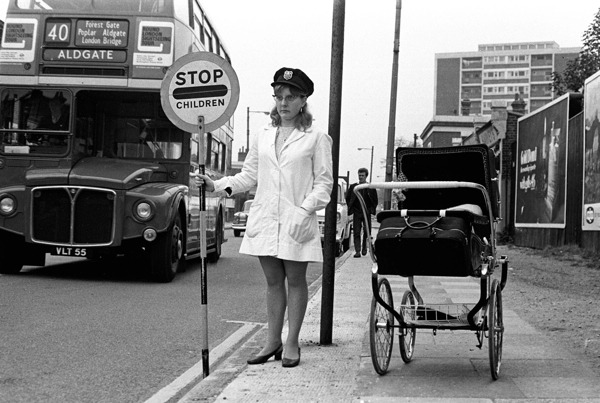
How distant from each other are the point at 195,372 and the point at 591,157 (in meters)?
14.8

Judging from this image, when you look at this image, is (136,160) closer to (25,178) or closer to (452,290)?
(25,178)

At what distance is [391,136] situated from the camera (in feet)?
93.4

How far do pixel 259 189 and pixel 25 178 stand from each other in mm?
7406

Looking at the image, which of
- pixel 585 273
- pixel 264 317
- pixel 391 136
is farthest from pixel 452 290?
pixel 391 136

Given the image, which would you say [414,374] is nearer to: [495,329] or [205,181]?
[495,329]

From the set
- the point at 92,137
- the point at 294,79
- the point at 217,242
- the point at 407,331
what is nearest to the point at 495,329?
the point at 407,331

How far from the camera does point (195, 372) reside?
649 cm

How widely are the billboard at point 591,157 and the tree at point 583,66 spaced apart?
657 inches

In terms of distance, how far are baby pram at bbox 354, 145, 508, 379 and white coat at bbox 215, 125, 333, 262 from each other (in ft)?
1.44

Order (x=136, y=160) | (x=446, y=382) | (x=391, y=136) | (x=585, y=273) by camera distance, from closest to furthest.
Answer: (x=446, y=382) < (x=136, y=160) < (x=585, y=273) < (x=391, y=136)

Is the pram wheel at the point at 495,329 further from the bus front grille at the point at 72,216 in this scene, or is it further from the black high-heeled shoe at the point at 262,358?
the bus front grille at the point at 72,216

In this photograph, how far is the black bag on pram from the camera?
544cm

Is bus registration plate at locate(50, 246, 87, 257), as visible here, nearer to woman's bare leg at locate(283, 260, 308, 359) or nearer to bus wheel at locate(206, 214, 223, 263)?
bus wheel at locate(206, 214, 223, 263)

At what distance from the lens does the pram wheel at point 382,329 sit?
5.58 m
